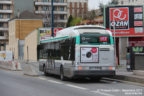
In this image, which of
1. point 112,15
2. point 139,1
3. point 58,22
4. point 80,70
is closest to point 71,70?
point 80,70

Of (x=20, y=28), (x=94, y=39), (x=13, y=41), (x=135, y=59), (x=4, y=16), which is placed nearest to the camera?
(x=94, y=39)

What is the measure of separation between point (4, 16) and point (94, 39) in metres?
98.0

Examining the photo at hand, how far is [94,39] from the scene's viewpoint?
20.3 m

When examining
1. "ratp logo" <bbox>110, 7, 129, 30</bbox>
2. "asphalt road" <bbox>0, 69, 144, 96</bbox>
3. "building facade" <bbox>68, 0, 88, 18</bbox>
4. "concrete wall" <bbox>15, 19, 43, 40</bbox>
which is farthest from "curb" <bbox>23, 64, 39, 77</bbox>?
"building facade" <bbox>68, 0, 88, 18</bbox>

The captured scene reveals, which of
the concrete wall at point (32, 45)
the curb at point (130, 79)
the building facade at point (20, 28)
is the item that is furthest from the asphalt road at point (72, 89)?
the building facade at point (20, 28)

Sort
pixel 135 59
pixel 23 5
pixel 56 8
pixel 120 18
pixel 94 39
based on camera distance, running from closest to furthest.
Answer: pixel 94 39 < pixel 135 59 < pixel 120 18 < pixel 23 5 < pixel 56 8

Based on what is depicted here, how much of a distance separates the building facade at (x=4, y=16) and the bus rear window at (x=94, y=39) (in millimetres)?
95666

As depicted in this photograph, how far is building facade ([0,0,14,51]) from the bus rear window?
95666mm

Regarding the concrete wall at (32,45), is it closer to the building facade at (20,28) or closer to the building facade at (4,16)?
the building facade at (20,28)

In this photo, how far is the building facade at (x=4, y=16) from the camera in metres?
114

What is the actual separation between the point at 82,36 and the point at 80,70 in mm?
1805

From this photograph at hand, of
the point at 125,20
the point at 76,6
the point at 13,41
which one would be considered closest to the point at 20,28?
the point at 13,41

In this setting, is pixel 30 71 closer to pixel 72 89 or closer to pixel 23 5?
pixel 72 89

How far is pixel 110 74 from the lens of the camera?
20.2 m
